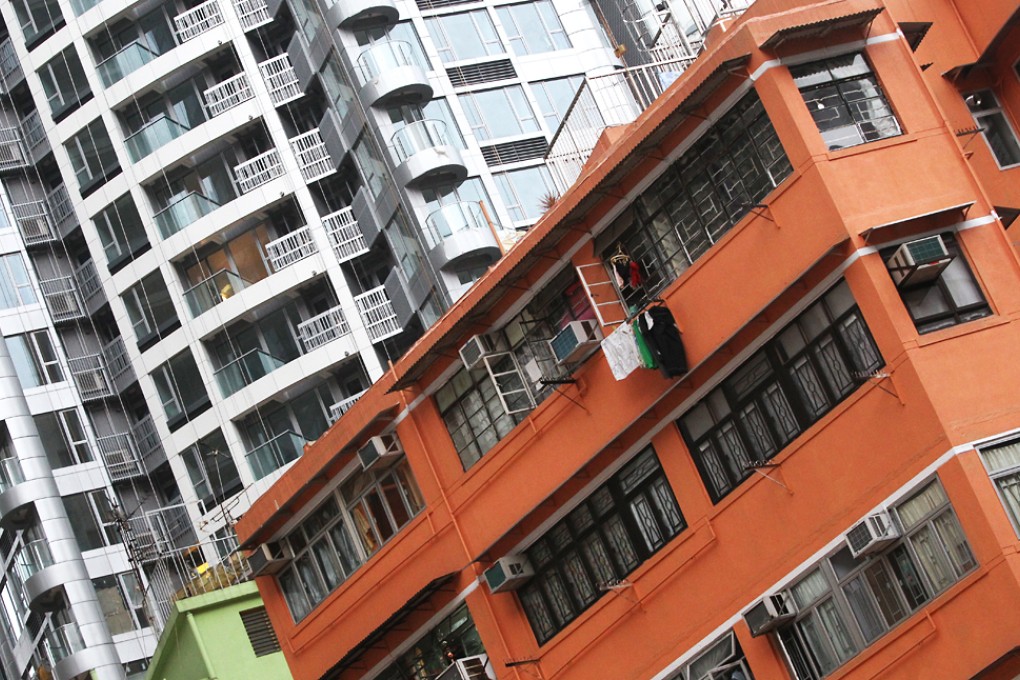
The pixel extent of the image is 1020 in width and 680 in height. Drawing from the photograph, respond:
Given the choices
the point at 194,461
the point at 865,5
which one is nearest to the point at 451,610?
the point at 865,5

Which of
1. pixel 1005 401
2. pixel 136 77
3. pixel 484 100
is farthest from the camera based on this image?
pixel 136 77

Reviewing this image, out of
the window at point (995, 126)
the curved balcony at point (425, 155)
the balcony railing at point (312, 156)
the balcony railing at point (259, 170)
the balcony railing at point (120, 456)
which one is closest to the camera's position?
the window at point (995, 126)

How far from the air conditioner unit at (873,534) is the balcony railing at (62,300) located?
1258 inches

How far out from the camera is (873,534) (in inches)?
789

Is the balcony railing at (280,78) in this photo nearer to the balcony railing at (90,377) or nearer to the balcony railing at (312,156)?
the balcony railing at (312,156)

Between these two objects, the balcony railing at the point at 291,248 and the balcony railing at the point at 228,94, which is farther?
the balcony railing at the point at 228,94

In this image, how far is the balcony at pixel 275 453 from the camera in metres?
41.6

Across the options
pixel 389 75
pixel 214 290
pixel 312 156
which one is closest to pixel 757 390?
pixel 389 75

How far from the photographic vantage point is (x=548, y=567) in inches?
995

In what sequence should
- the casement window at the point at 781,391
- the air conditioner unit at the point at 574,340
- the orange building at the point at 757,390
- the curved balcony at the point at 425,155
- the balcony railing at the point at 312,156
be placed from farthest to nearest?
the balcony railing at the point at 312,156 → the curved balcony at the point at 425,155 → the air conditioner unit at the point at 574,340 → the casement window at the point at 781,391 → the orange building at the point at 757,390

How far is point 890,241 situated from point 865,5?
3.37m

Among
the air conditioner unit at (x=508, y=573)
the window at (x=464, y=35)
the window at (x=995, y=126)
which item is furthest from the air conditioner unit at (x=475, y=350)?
the window at (x=464, y=35)

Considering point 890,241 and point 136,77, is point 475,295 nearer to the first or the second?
point 890,241

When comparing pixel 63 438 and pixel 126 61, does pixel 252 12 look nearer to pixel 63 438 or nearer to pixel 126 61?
pixel 126 61
